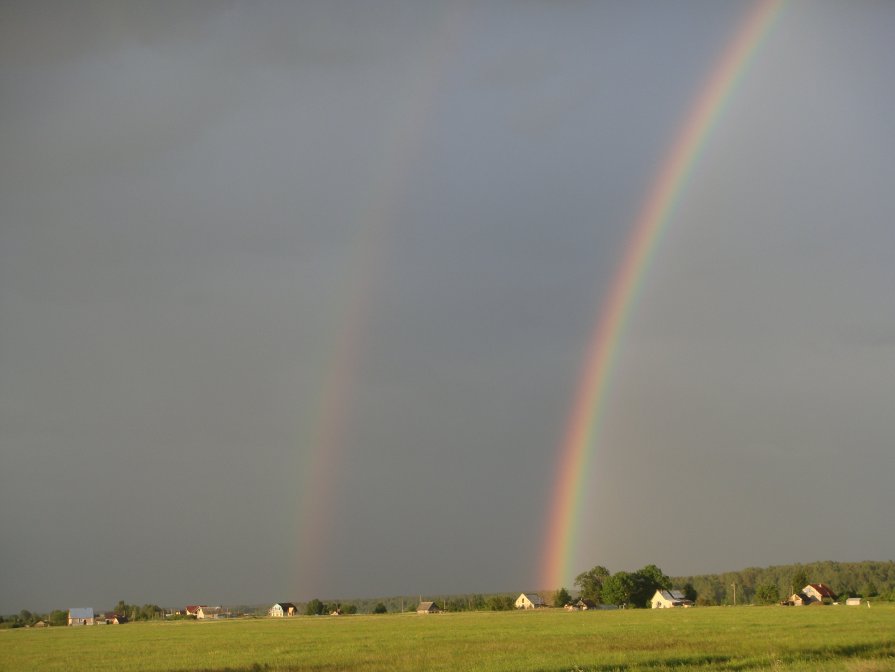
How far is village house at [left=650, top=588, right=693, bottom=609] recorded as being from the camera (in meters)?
130

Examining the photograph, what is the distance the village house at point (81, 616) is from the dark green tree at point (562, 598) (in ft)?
284

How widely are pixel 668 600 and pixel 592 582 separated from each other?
2573 centimetres

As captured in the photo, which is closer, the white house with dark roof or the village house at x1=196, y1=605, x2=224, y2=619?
the white house with dark roof

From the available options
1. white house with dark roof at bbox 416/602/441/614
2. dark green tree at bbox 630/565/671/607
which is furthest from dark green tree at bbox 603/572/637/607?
white house with dark roof at bbox 416/602/441/614

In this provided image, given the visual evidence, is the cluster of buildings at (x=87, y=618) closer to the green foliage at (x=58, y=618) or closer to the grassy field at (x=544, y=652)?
the green foliage at (x=58, y=618)

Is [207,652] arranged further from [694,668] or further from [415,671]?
[694,668]

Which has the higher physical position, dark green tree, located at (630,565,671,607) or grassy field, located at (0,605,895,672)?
dark green tree, located at (630,565,671,607)

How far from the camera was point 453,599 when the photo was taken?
627 feet

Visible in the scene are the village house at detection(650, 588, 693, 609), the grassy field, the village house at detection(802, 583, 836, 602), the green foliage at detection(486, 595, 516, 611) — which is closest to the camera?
the grassy field

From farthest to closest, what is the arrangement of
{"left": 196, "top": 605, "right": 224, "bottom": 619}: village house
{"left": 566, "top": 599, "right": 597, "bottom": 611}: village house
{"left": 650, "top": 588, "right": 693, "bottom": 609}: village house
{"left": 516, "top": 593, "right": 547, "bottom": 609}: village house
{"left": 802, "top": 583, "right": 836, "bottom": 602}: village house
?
{"left": 196, "top": 605, "right": 224, "bottom": 619}: village house
{"left": 516, "top": 593, "right": 547, "bottom": 609}: village house
{"left": 566, "top": 599, "right": 597, "bottom": 611}: village house
{"left": 802, "top": 583, "right": 836, "bottom": 602}: village house
{"left": 650, "top": 588, "right": 693, "bottom": 609}: village house

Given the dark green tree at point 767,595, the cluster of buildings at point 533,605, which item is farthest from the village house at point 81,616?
the dark green tree at point 767,595

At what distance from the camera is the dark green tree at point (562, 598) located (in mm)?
154800

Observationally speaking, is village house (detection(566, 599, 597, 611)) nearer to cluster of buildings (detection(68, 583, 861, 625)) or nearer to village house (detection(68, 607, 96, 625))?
cluster of buildings (detection(68, 583, 861, 625))

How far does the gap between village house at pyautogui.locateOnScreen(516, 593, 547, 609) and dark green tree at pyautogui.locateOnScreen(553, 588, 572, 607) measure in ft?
25.0
